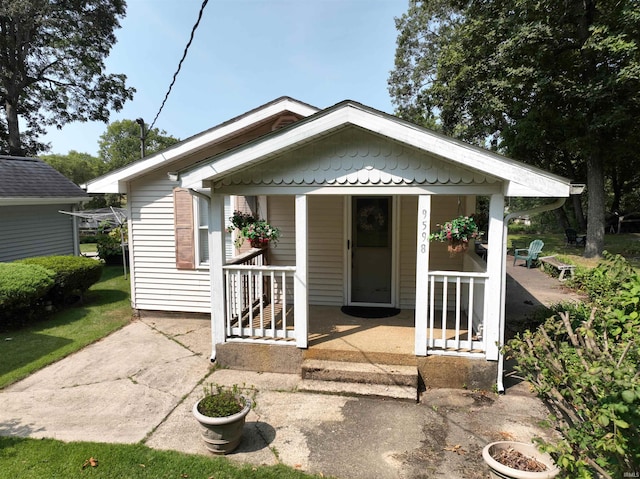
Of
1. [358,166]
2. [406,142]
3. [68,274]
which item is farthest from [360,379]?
[68,274]

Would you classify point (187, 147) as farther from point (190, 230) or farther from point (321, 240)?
point (321, 240)

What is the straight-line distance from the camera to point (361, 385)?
4430 millimetres

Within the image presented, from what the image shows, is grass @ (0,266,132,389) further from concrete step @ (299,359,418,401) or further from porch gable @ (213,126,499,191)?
porch gable @ (213,126,499,191)

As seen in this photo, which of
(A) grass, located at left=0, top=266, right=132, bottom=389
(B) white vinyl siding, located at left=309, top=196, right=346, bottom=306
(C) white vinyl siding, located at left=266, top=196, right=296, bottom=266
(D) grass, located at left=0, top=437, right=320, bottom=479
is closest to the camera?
(D) grass, located at left=0, top=437, right=320, bottom=479

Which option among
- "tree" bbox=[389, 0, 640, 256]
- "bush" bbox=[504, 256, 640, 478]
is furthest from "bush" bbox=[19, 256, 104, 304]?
"tree" bbox=[389, 0, 640, 256]

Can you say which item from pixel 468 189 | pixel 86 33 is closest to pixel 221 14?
pixel 468 189

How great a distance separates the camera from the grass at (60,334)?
17.5 ft

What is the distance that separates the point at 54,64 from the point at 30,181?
13574 mm

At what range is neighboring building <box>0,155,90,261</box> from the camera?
1005 centimetres

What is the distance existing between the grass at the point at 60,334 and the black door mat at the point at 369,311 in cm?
433

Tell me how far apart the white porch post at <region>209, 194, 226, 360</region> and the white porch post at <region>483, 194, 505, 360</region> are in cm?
335

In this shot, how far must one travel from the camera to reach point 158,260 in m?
7.49

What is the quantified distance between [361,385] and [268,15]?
5.34 m

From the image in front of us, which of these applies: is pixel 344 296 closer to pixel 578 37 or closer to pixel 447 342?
pixel 447 342
